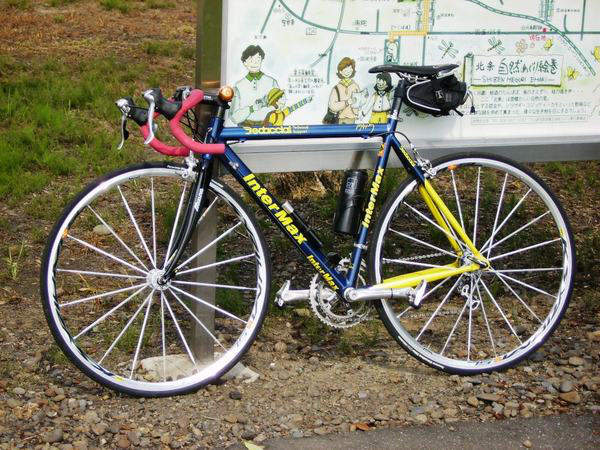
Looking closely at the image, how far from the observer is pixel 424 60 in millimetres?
4426

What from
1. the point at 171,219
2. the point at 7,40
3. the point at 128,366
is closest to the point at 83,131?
the point at 171,219

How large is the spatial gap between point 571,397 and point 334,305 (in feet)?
3.69

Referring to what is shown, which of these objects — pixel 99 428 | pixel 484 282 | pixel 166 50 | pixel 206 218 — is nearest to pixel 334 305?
pixel 206 218

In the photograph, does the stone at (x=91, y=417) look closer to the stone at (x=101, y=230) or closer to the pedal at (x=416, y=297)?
the pedal at (x=416, y=297)

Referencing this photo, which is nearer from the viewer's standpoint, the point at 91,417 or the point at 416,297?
the point at 91,417

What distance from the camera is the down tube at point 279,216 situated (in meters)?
4.02

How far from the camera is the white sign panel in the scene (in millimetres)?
4152

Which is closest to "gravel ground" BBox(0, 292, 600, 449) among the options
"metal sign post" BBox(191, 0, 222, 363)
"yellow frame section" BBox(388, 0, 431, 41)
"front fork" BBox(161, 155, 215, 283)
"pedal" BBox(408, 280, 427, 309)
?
"metal sign post" BBox(191, 0, 222, 363)

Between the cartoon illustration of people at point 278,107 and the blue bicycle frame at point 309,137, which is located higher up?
the cartoon illustration of people at point 278,107

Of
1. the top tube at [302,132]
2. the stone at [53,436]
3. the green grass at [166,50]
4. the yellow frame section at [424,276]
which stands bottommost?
the stone at [53,436]

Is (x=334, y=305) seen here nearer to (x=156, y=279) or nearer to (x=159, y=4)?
(x=156, y=279)

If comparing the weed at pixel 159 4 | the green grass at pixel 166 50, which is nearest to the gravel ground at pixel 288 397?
the green grass at pixel 166 50

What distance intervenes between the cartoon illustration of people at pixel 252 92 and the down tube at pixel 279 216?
0.23m

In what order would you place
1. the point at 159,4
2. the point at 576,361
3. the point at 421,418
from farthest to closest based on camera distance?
the point at 159,4, the point at 576,361, the point at 421,418
